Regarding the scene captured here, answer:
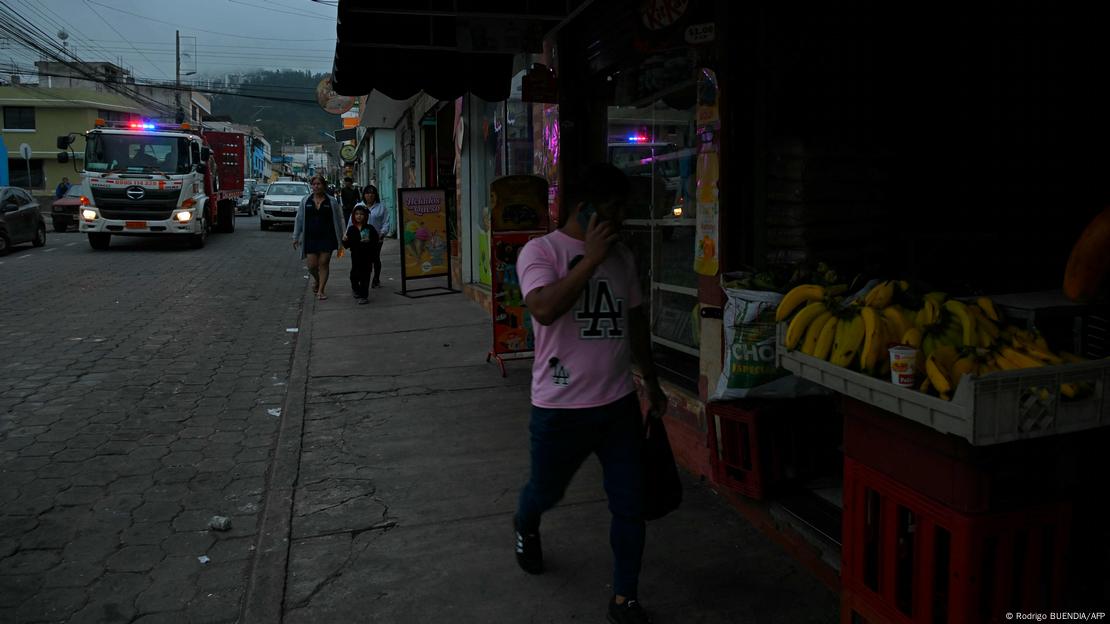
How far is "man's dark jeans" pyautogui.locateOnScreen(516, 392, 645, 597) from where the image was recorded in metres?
3.12

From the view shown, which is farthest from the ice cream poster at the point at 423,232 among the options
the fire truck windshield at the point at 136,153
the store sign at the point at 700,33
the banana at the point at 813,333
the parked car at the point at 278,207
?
the parked car at the point at 278,207

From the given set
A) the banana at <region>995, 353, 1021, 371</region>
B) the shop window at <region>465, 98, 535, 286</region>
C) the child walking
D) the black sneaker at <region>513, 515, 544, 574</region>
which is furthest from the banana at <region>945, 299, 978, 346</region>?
the child walking

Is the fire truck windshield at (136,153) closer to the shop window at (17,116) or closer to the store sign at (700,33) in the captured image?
the store sign at (700,33)

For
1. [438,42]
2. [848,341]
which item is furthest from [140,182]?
[848,341]

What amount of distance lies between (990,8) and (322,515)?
4684 millimetres

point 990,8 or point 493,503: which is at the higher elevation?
point 990,8

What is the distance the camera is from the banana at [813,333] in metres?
3.11

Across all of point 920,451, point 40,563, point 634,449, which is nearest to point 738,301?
point 634,449

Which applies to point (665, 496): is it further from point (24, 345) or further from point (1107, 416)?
point (24, 345)

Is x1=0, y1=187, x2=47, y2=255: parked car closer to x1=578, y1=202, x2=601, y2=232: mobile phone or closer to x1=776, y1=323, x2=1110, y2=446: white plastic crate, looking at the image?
x1=578, y1=202, x2=601, y2=232: mobile phone

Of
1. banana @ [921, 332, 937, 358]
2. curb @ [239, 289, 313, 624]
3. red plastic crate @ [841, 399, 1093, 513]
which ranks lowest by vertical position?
curb @ [239, 289, 313, 624]

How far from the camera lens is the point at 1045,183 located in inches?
200

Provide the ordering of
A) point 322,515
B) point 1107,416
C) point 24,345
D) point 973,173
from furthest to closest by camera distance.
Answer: point 24,345 < point 973,173 < point 322,515 < point 1107,416

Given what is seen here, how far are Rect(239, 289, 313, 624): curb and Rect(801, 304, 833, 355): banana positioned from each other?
95.0 inches
